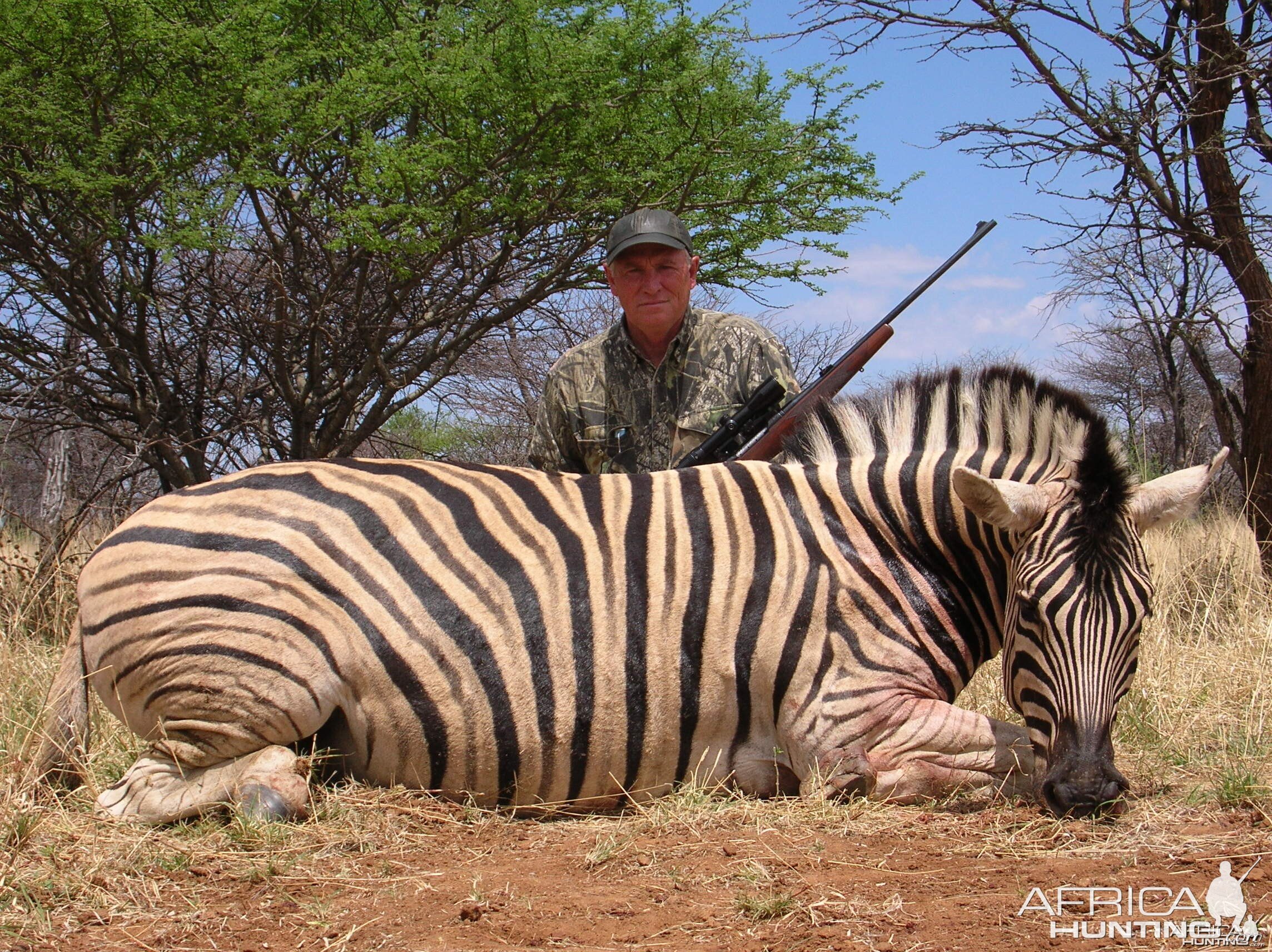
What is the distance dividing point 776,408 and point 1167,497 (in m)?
2.28

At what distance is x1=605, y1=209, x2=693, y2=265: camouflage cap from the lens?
5.46m

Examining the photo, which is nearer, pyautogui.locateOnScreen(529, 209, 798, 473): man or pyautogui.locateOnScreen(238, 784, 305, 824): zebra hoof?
pyautogui.locateOnScreen(238, 784, 305, 824): zebra hoof

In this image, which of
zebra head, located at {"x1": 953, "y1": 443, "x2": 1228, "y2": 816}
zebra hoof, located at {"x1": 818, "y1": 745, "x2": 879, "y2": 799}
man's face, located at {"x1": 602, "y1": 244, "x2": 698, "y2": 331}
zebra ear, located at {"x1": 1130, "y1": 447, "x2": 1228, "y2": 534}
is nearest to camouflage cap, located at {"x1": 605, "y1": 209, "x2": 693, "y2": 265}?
man's face, located at {"x1": 602, "y1": 244, "x2": 698, "y2": 331}

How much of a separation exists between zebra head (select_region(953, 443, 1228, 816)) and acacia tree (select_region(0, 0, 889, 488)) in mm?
4356

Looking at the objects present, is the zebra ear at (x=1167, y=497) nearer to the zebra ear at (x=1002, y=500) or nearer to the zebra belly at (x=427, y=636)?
the zebra ear at (x=1002, y=500)

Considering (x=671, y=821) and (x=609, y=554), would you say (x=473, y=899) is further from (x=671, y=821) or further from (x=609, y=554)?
(x=609, y=554)

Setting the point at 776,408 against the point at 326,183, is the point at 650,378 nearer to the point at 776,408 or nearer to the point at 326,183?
the point at 776,408

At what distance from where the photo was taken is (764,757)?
3.68 m

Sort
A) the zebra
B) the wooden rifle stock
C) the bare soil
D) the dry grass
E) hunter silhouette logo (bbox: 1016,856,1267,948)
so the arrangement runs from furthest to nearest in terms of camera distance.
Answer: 1. the wooden rifle stock
2. the zebra
3. the dry grass
4. the bare soil
5. hunter silhouette logo (bbox: 1016,856,1267,948)

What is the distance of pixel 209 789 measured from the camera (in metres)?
3.35

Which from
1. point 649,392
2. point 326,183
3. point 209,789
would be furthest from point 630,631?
point 326,183

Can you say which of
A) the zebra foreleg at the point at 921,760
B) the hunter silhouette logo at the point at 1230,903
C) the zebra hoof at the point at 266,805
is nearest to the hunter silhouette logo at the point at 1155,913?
the hunter silhouette logo at the point at 1230,903

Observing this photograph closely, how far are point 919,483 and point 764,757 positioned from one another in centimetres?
108

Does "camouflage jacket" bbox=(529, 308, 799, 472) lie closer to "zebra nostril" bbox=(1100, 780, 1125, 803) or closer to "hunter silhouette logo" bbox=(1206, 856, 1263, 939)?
"zebra nostril" bbox=(1100, 780, 1125, 803)
